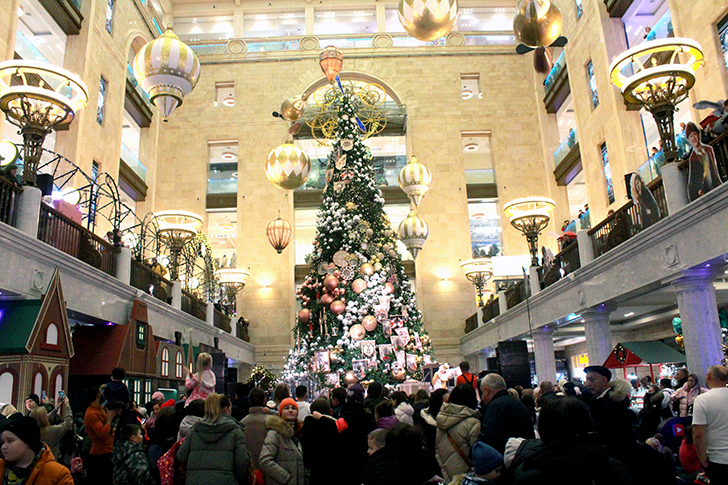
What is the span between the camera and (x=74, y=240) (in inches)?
423

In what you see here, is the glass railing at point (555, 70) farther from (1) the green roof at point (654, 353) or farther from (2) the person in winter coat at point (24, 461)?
(2) the person in winter coat at point (24, 461)

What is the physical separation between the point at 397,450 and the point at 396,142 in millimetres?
27218

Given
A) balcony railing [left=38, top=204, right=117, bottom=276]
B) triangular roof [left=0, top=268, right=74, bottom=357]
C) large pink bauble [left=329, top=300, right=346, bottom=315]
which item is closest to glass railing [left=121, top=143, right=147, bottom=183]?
balcony railing [left=38, top=204, right=117, bottom=276]

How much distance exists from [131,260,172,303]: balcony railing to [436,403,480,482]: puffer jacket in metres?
11.0

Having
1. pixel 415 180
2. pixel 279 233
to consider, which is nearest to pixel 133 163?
pixel 279 233

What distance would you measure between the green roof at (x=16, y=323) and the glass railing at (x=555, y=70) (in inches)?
795

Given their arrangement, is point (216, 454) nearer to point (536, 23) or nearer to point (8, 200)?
point (536, 23)

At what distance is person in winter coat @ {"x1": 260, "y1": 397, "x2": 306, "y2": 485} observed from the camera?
14.3 ft

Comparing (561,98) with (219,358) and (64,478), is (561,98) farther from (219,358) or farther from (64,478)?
(64,478)

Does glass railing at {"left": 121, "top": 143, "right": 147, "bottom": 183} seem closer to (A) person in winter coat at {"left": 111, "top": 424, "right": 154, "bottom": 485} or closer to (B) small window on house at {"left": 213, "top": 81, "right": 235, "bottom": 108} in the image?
(B) small window on house at {"left": 213, "top": 81, "right": 235, "bottom": 108}

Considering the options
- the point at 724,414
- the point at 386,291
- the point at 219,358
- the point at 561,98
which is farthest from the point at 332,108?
the point at 724,414

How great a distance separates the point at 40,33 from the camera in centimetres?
1894

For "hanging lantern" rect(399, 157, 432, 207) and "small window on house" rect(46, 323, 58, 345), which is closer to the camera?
"small window on house" rect(46, 323, 58, 345)

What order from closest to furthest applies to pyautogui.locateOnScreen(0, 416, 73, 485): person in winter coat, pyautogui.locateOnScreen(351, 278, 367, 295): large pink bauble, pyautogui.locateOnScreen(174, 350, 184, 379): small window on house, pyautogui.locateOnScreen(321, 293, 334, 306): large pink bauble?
pyautogui.locateOnScreen(0, 416, 73, 485): person in winter coat
pyautogui.locateOnScreen(174, 350, 184, 379): small window on house
pyautogui.locateOnScreen(351, 278, 367, 295): large pink bauble
pyautogui.locateOnScreen(321, 293, 334, 306): large pink bauble
